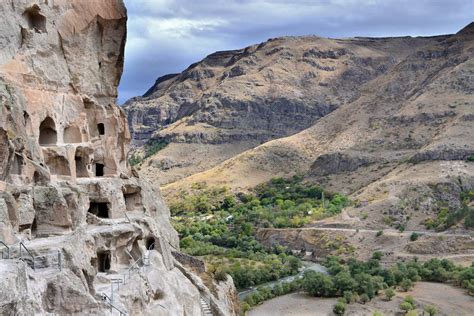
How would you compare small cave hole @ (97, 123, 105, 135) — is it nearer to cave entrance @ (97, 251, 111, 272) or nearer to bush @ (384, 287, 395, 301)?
cave entrance @ (97, 251, 111, 272)

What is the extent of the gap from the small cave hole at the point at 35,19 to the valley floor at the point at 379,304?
125 feet

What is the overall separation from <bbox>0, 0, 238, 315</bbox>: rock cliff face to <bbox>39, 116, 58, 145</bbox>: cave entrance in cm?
5

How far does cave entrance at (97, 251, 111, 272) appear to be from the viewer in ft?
94.0

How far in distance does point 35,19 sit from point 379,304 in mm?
46344

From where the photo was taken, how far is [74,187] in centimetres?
3038

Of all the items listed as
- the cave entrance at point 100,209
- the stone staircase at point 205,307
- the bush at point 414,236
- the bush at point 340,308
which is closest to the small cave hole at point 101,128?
the cave entrance at point 100,209

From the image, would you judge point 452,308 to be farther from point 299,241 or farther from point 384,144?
point 384,144

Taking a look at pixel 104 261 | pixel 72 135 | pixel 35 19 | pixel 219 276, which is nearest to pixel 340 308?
pixel 219 276

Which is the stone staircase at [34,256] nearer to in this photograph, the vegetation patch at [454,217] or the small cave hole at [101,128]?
the small cave hole at [101,128]

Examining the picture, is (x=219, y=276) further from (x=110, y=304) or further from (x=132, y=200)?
(x=110, y=304)

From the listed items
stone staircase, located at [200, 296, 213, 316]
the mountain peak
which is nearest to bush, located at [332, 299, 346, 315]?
stone staircase, located at [200, 296, 213, 316]

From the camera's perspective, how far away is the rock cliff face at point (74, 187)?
21.9 meters

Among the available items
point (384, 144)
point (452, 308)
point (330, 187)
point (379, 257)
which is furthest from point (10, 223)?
point (384, 144)

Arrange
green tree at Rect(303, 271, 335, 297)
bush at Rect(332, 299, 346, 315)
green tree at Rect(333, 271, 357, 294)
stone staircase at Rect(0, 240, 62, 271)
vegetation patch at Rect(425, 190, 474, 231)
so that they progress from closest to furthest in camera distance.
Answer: stone staircase at Rect(0, 240, 62, 271), bush at Rect(332, 299, 346, 315), green tree at Rect(333, 271, 357, 294), green tree at Rect(303, 271, 335, 297), vegetation patch at Rect(425, 190, 474, 231)
